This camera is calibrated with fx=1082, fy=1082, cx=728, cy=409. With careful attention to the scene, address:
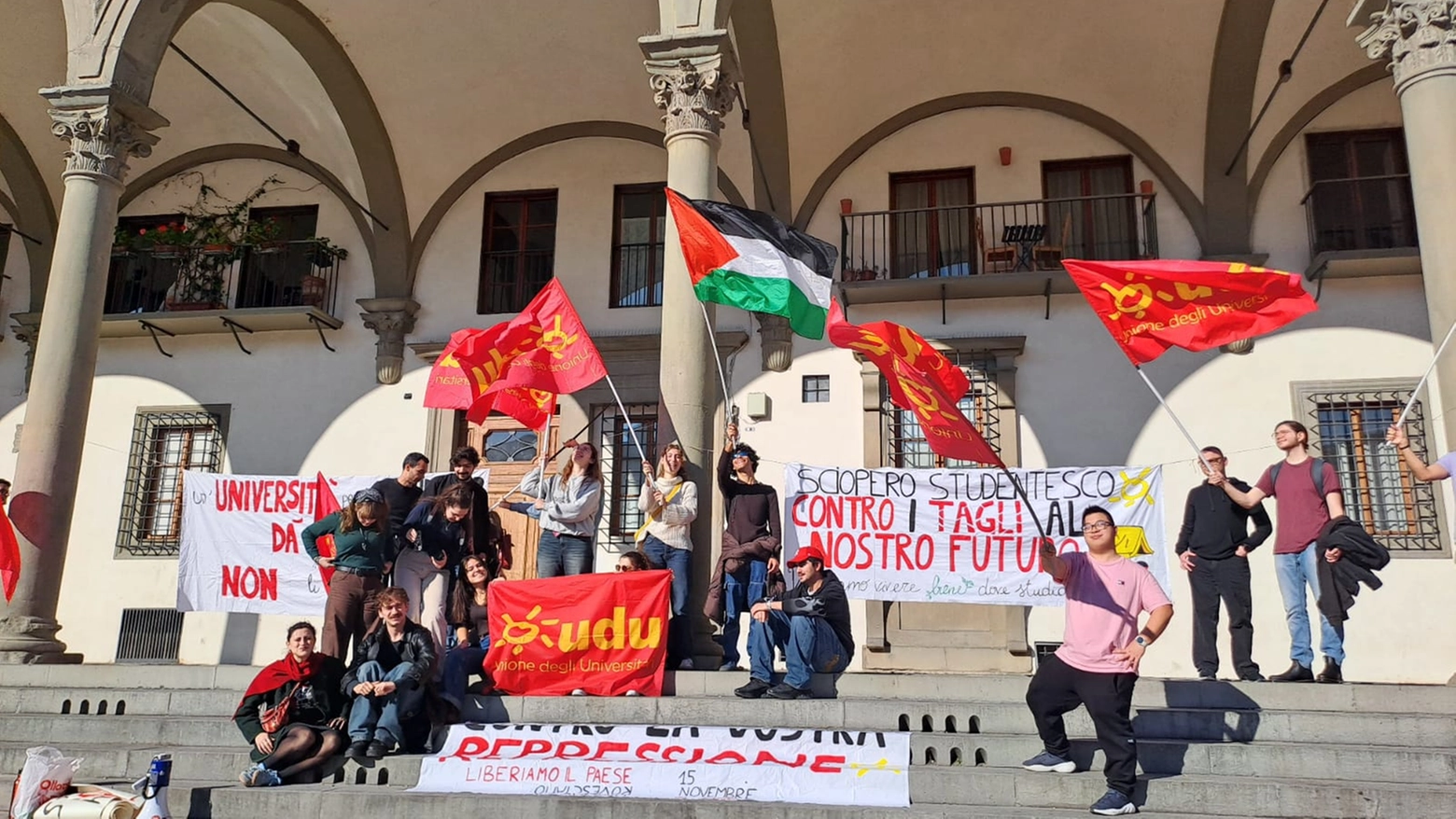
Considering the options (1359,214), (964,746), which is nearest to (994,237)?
(1359,214)

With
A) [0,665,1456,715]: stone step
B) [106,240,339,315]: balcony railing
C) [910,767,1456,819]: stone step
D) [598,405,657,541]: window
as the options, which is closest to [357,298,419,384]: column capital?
[106,240,339,315]: balcony railing

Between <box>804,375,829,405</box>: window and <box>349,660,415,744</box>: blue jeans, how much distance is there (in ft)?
26.8

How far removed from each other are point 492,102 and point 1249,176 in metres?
10.4

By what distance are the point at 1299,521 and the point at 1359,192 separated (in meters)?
7.74

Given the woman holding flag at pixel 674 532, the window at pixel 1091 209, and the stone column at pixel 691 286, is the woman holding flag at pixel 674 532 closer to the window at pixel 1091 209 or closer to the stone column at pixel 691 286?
the stone column at pixel 691 286

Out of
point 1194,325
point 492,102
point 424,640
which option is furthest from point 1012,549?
point 492,102

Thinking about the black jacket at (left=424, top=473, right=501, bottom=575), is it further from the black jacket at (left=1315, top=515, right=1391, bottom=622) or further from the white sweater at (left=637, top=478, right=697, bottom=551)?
the black jacket at (left=1315, top=515, right=1391, bottom=622)

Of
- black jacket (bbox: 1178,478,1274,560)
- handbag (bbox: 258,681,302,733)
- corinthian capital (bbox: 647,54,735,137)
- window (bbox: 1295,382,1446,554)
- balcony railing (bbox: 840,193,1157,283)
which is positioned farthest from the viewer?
balcony railing (bbox: 840,193,1157,283)

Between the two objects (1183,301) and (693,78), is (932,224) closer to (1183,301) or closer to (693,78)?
(693,78)

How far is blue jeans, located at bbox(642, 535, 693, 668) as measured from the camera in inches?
334

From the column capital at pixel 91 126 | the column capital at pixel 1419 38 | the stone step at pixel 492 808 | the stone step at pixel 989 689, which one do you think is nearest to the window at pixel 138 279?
the column capital at pixel 91 126

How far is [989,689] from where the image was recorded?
752cm

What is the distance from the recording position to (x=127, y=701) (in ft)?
27.6

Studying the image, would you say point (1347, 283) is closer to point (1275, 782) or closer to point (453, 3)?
point (1275, 782)
